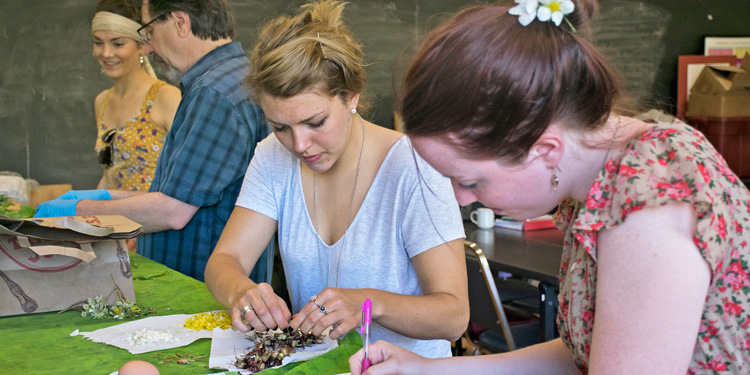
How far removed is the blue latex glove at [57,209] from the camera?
7.39ft

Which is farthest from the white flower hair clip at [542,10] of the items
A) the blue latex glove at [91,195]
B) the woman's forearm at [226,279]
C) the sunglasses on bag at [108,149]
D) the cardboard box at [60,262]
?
the sunglasses on bag at [108,149]

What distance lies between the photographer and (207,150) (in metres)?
2.16

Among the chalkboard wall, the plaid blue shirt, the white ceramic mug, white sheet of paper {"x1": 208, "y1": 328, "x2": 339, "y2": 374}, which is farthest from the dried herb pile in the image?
the chalkboard wall

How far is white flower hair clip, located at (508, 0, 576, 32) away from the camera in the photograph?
905 millimetres

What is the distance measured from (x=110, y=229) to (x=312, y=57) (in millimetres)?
639

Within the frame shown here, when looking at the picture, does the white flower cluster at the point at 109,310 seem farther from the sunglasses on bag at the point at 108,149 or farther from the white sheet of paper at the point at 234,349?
the sunglasses on bag at the point at 108,149

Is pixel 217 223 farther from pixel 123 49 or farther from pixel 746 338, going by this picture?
pixel 746 338

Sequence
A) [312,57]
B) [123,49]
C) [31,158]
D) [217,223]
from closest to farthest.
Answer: [312,57] → [217,223] → [123,49] → [31,158]

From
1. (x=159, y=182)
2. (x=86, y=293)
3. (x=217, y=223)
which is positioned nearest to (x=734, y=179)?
(x=86, y=293)

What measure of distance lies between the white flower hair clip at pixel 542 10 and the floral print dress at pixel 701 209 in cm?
19

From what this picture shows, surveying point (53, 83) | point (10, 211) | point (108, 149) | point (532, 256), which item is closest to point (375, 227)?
point (10, 211)

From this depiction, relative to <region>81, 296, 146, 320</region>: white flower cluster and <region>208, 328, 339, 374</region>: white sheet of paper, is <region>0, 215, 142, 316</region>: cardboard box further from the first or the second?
<region>208, 328, 339, 374</region>: white sheet of paper

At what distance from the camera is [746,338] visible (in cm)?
90

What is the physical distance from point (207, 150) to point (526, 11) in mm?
1442
